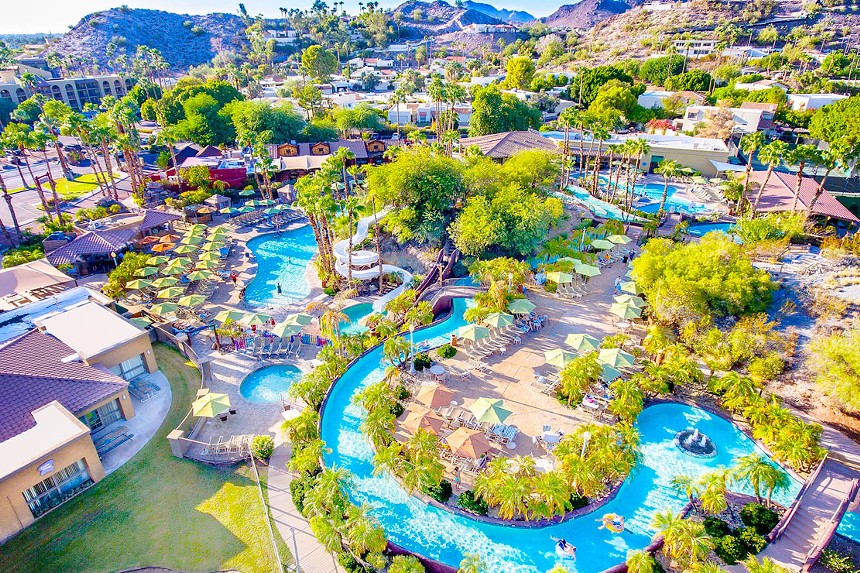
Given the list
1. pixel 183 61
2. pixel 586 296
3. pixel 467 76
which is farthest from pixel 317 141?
pixel 183 61

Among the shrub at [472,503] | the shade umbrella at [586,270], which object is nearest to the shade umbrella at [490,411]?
the shrub at [472,503]

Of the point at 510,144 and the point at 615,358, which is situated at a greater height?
the point at 510,144

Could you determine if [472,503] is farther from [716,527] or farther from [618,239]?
[618,239]

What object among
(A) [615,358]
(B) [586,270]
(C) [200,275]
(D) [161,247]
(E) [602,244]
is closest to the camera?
(A) [615,358]

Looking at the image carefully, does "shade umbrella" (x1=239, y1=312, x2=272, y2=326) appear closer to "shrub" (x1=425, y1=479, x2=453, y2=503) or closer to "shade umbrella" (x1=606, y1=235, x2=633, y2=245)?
"shrub" (x1=425, y1=479, x2=453, y2=503)

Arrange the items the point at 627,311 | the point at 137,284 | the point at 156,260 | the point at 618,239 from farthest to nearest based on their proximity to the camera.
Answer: the point at 618,239 < the point at 156,260 < the point at 137,284 < the point at 627,311

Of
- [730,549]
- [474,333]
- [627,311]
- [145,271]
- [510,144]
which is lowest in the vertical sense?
[730,549]

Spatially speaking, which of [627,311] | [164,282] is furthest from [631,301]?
[164,282]

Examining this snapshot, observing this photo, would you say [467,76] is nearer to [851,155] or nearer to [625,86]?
[625,86]

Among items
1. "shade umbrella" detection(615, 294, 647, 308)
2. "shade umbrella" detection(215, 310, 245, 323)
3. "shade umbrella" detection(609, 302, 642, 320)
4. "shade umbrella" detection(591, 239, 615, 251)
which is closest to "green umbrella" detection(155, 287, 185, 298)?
"shade umbrella" detection(215, 310, 245, 323)
